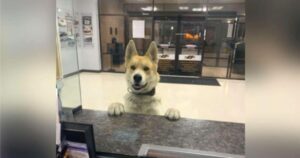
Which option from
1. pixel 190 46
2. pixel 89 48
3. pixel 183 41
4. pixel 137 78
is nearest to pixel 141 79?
pixel 137 78

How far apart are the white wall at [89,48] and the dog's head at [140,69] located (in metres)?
0.50

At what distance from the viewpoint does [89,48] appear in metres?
3.39

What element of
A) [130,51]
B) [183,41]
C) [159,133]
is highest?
[183,41]

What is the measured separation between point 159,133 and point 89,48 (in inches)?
114

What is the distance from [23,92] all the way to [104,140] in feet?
1.55

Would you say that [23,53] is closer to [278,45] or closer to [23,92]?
[23,92]

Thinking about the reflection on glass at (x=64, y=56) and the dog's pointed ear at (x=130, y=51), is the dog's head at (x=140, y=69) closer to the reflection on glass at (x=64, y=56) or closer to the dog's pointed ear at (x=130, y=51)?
the dog's pointed ear at (x=130, y=51)

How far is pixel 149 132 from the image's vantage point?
0.88m

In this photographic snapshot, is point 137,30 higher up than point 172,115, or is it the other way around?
point 137,30

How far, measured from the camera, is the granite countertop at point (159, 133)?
766 millimetres

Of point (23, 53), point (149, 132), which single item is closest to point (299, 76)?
point (23, 53)

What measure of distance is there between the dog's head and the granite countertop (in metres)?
0.33

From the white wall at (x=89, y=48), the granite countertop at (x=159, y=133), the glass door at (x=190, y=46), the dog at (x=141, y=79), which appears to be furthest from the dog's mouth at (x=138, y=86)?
the glass door at (x=190, y=46)

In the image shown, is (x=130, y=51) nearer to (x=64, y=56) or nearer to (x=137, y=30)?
(x=64, y=56)
